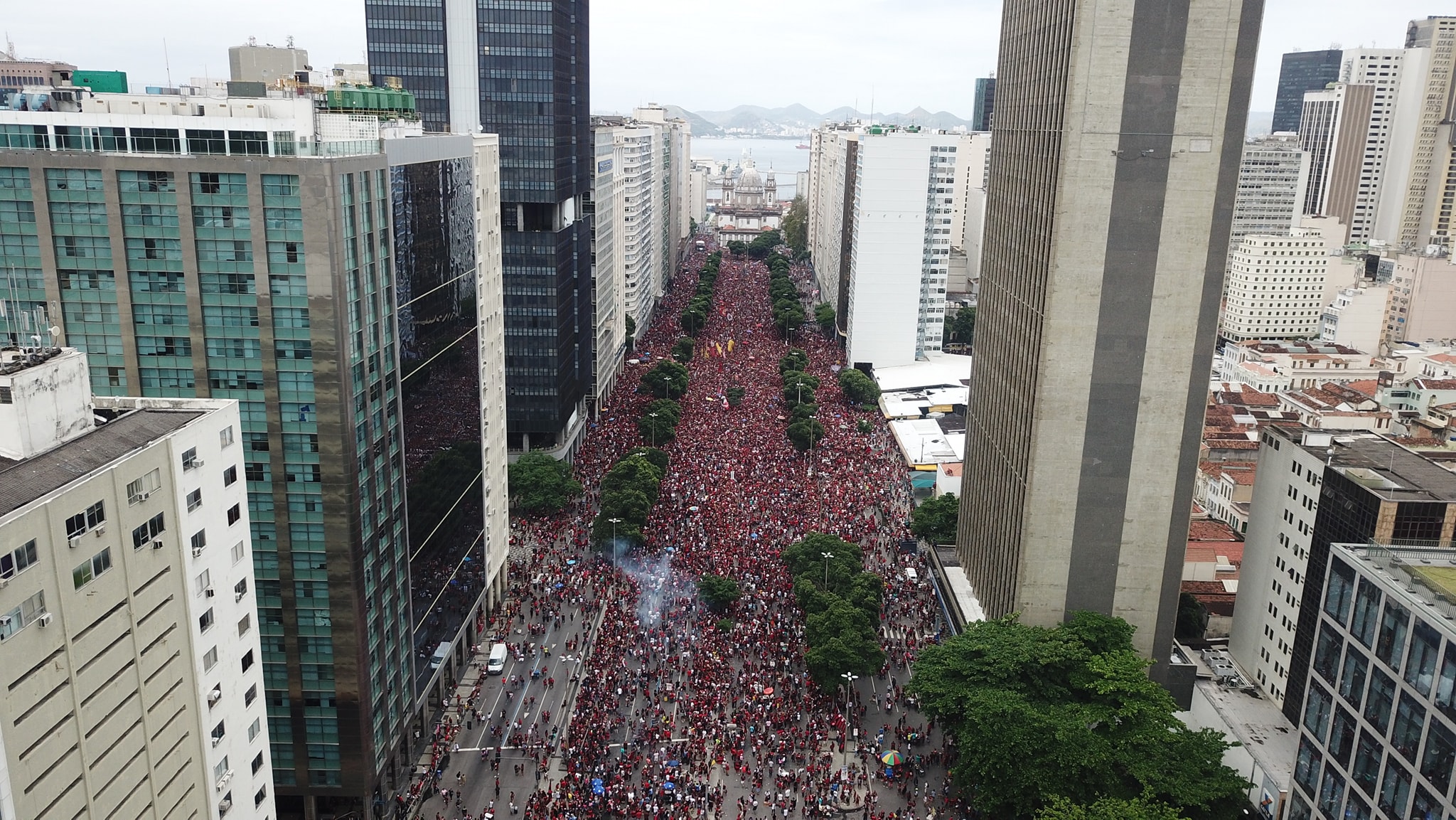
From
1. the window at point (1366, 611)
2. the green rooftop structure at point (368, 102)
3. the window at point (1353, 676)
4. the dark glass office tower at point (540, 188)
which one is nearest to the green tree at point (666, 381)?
the dark glass office tower at point (540, 188)

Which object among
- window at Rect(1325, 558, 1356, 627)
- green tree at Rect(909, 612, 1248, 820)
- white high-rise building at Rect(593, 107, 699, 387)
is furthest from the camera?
white high-rise building at Rect(593, 107, 699, 387)

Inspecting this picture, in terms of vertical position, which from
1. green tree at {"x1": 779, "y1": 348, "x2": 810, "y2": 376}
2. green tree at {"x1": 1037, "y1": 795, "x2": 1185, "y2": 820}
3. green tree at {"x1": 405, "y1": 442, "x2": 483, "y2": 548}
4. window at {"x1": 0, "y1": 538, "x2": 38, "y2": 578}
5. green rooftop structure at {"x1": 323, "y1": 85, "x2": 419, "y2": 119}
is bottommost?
green tree at {"x1": 779, "y1": 348, "x2": 810, "y2": 376}

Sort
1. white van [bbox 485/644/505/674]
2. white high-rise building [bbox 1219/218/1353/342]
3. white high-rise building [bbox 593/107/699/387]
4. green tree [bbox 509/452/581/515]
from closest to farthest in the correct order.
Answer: white van [bbox 485/644/505/674]
green tree [bbox 509/452/581/515]
white high-rise building [bbox 593/107/699/387]
white high-rise building [bbox 1219/218/1353/342]

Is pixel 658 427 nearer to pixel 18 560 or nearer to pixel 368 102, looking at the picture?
pixel 368 102

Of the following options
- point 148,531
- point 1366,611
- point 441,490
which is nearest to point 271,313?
point 148,531

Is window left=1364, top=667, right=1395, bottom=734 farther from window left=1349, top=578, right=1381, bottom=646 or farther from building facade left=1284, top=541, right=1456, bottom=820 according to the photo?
window left=1349, top=578, right=1381, bottom=646

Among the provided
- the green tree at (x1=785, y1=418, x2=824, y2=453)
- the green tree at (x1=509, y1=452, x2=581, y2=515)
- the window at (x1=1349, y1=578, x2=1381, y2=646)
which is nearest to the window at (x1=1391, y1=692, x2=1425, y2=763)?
the window at (x1=1349, y1=578, x2=1381, y2=646)

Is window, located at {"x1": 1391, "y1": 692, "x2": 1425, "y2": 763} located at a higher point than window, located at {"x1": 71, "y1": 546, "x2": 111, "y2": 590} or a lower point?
lower
